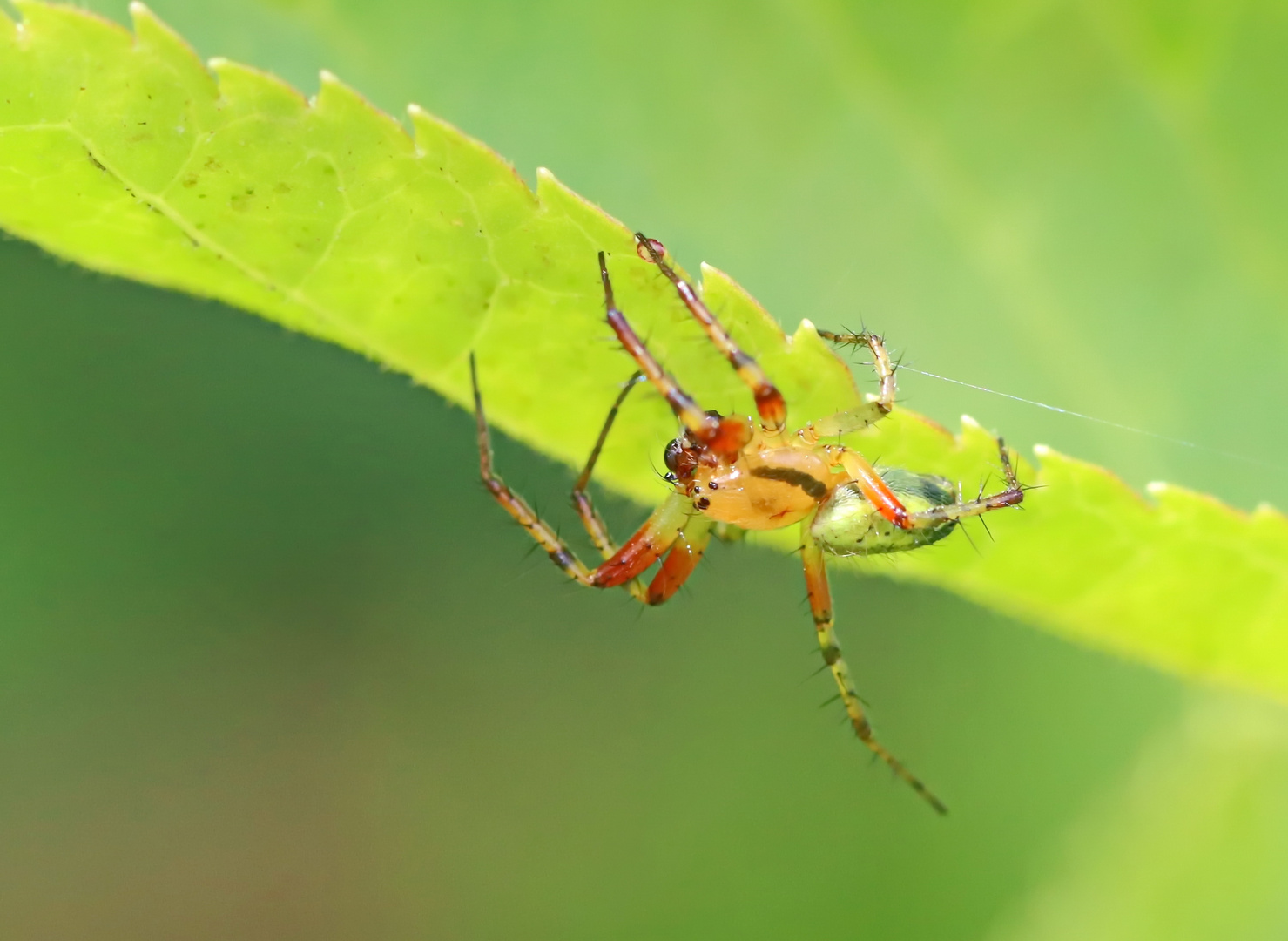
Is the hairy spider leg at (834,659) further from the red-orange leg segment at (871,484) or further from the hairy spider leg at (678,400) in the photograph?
the hairy spider leg at (678,400)

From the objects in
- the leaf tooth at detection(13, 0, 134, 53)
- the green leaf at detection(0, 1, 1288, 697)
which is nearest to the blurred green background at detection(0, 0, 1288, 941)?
the green leaf at detection(0, 1, 1288, 697)

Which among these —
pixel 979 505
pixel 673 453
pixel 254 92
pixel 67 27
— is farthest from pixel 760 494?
pixel 67 27

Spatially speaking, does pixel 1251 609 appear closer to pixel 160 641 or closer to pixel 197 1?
pixel 197 1

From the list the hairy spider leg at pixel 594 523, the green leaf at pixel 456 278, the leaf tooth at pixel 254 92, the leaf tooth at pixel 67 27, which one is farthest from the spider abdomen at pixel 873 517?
the leaf tooth at pixel 67 27

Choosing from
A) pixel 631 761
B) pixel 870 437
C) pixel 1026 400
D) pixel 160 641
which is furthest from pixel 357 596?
pixel 1026 400

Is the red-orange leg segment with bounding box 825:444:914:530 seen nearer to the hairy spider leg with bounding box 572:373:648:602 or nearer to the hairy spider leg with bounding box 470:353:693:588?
the hairy spider leg with bounding box 470:353:693:588

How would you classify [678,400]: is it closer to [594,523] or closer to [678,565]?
[594,523]

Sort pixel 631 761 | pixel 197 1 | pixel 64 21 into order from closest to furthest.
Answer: pixel 64 21 < pixel 197 1 < pixel 631 761
